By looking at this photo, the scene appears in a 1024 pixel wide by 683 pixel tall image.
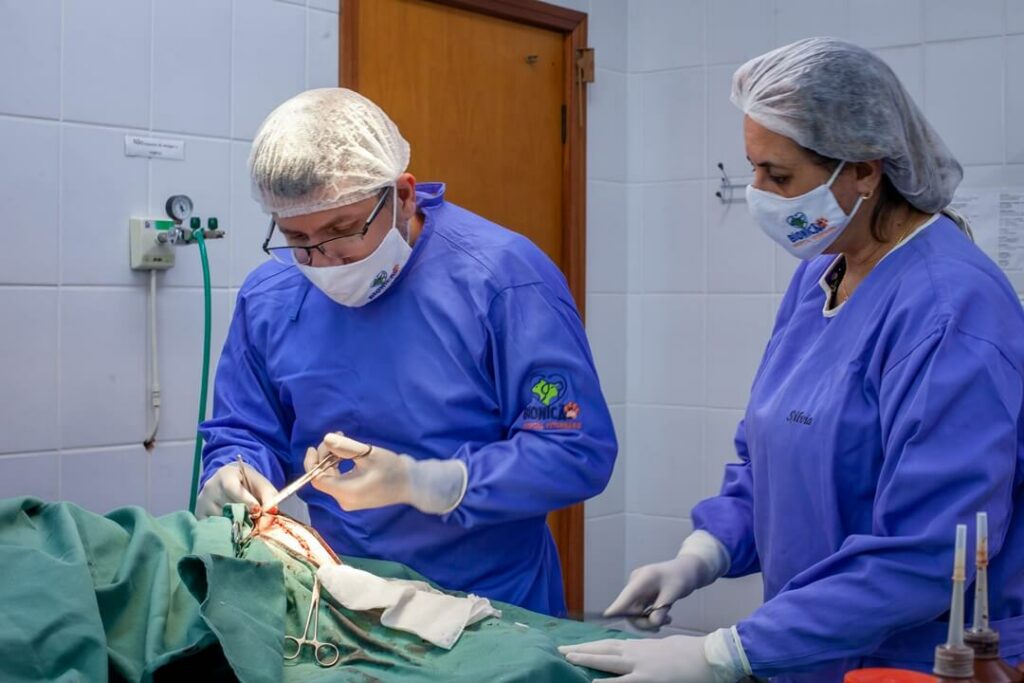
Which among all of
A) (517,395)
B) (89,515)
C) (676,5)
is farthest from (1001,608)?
(676,5)

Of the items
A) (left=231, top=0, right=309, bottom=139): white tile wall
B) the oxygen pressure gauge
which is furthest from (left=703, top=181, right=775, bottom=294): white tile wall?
the oxygen pressure gauge

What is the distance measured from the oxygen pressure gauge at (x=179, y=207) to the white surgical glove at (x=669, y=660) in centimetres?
157

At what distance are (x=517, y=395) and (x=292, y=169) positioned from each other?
491 mm

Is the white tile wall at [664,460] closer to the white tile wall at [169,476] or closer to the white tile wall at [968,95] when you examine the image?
the white tile wall at [968,95]

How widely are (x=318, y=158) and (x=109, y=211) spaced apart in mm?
933

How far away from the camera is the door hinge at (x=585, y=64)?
369 cm

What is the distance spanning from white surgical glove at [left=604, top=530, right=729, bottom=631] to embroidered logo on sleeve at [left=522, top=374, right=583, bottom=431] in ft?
0.83

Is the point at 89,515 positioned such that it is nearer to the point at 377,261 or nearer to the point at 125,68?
the point at 377,261

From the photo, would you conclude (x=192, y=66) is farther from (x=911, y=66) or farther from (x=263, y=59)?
(x=911, y=66)

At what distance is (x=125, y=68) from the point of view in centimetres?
261

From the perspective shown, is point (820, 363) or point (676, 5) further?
point (676, 5)

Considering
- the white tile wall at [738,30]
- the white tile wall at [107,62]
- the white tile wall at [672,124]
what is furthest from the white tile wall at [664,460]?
the white tile wall at [107,62]

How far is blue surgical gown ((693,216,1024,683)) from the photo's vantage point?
1388mm

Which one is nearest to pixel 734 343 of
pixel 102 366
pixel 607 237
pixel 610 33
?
pixel 607 237
